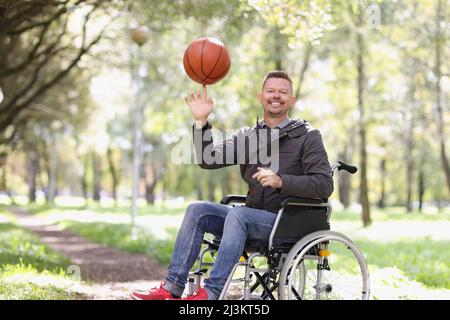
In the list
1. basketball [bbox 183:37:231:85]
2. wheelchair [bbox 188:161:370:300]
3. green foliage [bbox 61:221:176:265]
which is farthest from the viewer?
green foliage [bbox 61:221:176:265]

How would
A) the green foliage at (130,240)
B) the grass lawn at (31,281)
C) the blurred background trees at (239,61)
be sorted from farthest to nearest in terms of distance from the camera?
the green foliage at (130,240)
the blurred background trees at (239,61)
the grass lawn at (31,281)

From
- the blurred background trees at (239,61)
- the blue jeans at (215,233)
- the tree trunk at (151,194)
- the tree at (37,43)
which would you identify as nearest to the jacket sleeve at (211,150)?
the blue jeans at (215,233)

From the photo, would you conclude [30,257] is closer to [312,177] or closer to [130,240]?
[130,240]

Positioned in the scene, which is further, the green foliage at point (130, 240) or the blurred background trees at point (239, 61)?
the green foliage at point (130, 240)

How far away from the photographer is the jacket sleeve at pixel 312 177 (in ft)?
12.9

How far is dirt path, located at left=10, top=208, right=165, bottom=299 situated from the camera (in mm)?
6586

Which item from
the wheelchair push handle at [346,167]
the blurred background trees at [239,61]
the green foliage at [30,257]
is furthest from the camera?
the blurred background trees at [239,61]

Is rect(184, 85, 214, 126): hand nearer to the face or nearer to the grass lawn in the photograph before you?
the face

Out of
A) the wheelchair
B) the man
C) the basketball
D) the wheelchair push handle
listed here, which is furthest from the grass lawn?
the wheelchair push handle

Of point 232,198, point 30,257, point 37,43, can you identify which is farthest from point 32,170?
point 232,198

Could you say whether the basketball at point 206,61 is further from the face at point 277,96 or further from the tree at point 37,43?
the tree at point 37,43

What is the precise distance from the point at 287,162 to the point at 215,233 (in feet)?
2.23

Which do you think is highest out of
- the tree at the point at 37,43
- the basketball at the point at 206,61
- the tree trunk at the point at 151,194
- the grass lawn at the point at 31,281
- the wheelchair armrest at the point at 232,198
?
the tree at the point at 37,43

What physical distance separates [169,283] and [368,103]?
15.9 m
